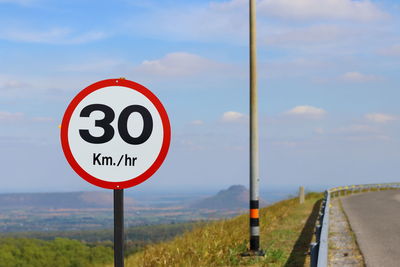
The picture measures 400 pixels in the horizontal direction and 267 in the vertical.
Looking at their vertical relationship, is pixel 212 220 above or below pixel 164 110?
below

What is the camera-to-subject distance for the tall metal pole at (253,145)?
10995mm

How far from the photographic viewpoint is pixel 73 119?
5.02 m

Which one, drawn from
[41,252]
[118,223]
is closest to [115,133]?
[118,223]

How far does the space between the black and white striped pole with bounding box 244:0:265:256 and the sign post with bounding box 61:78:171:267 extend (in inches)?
246

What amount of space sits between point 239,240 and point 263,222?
3.98 meters


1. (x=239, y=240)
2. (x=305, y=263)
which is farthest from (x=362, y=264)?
(x=239, y=240)

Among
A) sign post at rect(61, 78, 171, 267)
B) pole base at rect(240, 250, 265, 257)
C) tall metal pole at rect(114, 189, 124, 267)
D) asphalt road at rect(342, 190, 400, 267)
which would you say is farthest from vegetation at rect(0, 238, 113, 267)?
sign post at rect(61, 78, 171, 267)

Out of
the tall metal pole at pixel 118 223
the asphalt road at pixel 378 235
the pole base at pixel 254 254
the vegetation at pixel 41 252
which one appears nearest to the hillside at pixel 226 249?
the pole base at pixel 254 254

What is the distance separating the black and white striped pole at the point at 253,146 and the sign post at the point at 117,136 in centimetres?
624

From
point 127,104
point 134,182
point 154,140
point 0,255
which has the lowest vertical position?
point 0,255

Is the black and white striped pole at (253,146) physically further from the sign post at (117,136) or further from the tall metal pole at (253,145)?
the sign post at (117,136)

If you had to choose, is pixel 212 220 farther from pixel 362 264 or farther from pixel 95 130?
pixel 95 130

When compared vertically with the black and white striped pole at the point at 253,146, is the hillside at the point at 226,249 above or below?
below

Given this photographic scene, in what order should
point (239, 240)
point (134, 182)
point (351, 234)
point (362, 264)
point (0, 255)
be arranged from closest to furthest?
1. point (134, 182)
2. point (362, 264)
3. point (239, 240)
4. point (351, 234)
5. point (0, 255)
